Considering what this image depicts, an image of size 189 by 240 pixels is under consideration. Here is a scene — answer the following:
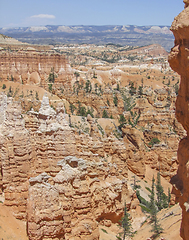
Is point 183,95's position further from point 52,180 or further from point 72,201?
point 52,180

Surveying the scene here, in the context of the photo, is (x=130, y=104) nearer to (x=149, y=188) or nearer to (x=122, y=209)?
(x=149, y=188)

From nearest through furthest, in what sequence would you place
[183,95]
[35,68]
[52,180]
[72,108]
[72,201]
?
[183,95] < [72,201] < [52,180] < [72,108] < [35,68]

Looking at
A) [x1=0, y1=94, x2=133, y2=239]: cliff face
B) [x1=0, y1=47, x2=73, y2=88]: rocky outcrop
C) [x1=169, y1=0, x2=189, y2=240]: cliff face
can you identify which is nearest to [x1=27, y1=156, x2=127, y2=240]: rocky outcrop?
[x1=0, y1=94, x2=133, y2=239]: cliff face

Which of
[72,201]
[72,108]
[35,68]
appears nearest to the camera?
[72,201]

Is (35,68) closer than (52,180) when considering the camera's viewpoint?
No

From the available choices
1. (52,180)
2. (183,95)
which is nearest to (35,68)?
(52,180)

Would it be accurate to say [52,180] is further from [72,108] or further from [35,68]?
[35,68]

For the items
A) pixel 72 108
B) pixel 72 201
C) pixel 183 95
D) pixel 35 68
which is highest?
pixel 183 95

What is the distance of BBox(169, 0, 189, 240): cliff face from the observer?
28.3 feet

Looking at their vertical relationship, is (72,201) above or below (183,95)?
below

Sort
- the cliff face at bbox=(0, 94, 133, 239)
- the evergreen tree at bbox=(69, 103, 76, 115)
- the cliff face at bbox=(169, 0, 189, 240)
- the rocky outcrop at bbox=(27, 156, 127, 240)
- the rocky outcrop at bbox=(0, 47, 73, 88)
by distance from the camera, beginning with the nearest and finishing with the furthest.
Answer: the cliff face at bbox=(169, 0, 189, 240), the rocky outcrop at bbox=(27, 156, 127, 240), the cliff face at bbox=(0, 94, 133, 239), the evergreen tree at bbox=(69, 103, 76, 115), the rocky outcrop at bbox=(0, 47, 73, 88)

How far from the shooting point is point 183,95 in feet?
31.3

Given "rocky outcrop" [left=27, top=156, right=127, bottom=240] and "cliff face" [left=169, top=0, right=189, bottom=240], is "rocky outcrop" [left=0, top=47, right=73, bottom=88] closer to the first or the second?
"rocky outcrop" [left=27, top=156, right=127, bottom=240]

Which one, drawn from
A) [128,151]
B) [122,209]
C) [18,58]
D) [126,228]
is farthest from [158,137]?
[18,58]
